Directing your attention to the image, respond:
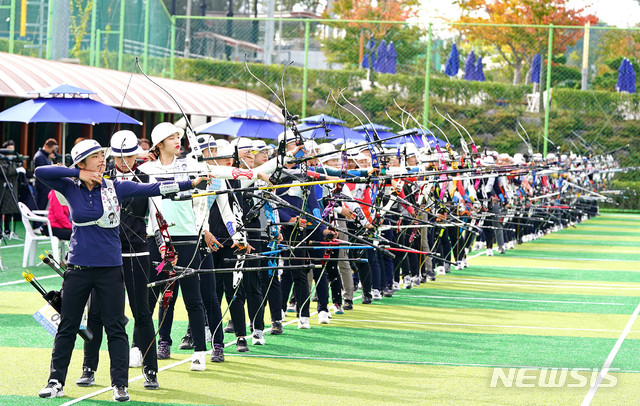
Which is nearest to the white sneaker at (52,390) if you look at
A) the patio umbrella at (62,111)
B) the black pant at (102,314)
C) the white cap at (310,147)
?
the black pant at (102,314)

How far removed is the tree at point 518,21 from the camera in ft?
118

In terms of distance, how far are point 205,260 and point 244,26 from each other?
27919 mm

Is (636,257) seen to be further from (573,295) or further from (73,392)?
(73,392)

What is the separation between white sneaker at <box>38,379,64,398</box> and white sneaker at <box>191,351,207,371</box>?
1.33 m

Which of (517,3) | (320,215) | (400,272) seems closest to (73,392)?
(320,215)

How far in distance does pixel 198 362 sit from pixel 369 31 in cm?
3005

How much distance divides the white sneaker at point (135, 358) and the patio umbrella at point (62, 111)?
7.16m

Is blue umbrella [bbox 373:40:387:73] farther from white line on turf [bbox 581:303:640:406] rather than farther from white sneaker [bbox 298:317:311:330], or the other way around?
white sneaker [bbox 298:317:311:330]

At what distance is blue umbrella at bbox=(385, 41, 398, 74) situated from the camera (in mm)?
32378

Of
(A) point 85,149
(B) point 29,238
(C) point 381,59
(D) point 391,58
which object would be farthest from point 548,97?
(A) point 85,149

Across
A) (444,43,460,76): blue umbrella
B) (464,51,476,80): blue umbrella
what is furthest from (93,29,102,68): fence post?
(464,51,476,80): blue umbrella

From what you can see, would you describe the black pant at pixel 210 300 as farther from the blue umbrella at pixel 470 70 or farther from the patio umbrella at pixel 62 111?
the blue umbrella at pixel 470 70

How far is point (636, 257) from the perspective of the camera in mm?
21359

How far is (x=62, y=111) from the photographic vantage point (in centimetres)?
1572
